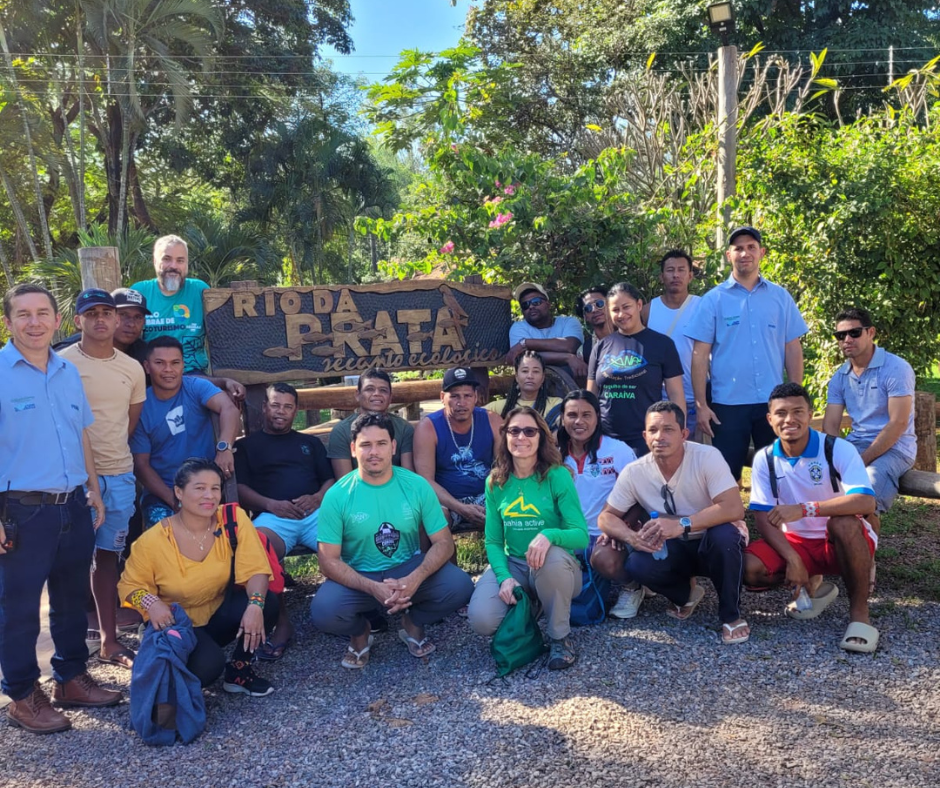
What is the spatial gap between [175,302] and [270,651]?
230 centimetres

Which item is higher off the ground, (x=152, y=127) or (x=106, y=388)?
(x=152, y=127)

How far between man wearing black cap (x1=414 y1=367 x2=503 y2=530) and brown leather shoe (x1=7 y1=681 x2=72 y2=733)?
2.20 m

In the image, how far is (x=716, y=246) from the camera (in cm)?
770

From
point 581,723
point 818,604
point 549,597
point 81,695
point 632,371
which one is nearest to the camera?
point 581,723

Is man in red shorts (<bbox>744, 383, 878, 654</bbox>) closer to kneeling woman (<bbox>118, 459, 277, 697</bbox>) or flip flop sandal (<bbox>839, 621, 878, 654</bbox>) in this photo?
flip flop sandal (<bbox>839, 621, 878, 654</bbox>)

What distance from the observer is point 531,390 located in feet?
17.3

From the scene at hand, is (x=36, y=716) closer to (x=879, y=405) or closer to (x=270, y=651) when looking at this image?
(x=270, y=651)

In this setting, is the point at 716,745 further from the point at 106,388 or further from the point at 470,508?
the point at 106,388

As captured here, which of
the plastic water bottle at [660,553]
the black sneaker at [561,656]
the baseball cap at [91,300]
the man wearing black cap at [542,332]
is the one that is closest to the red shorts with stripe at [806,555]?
the plastic water bottle at [660,553]

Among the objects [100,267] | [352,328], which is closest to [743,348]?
[352,328]

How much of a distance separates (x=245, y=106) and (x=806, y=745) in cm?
2059

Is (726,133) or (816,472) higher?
(726,133)

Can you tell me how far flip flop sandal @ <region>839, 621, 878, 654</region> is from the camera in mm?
3924

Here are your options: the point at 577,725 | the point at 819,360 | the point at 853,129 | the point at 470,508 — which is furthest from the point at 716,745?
the point at 853,129
